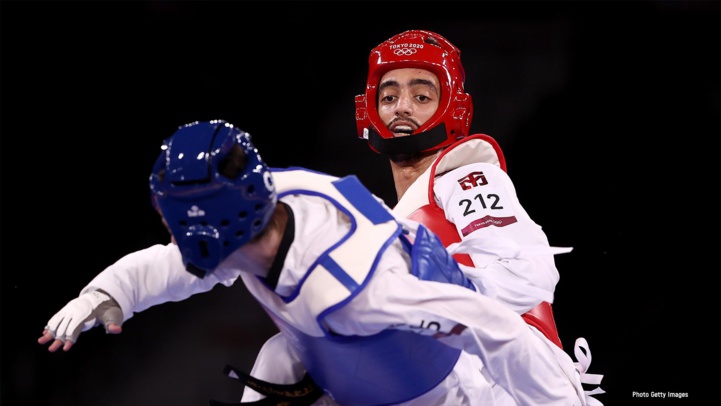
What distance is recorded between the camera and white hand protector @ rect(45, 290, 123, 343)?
6.06ft

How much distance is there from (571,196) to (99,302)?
2703 mm

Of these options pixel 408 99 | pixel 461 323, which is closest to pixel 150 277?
pixel 461 323

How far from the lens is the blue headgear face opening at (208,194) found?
1.61 m

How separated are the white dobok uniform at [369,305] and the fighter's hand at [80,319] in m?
0.03

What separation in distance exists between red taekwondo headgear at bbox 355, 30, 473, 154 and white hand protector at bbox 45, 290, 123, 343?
138 cm

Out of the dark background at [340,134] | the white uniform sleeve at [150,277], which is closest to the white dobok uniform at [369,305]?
the white uniform sleeve at [150,277]

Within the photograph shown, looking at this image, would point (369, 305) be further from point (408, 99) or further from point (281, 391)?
point (408, 99)

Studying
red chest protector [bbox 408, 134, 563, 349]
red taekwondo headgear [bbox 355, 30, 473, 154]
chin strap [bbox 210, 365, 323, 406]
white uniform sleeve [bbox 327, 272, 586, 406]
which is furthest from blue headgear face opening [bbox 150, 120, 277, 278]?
red taekwondo headgear [bbox 355, 30, 473, 154]

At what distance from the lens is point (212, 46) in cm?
404

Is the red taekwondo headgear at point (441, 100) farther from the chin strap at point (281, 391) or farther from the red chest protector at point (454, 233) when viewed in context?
the chin strap at point (281, 391)

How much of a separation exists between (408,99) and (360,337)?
146 centimetres

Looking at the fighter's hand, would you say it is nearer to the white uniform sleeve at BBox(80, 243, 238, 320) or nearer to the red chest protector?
the white uniform sleeve at BBox(80, 243, 238, 320)

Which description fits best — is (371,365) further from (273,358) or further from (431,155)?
(431,155)

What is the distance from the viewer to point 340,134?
4145 mm
